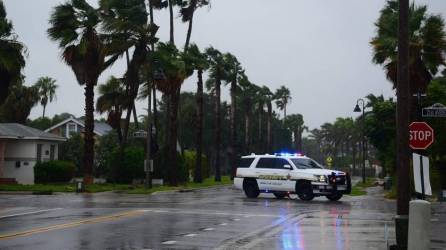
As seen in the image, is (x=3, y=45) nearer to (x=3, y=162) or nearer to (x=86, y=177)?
(x=86, y=177)

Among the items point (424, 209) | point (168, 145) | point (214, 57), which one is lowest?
point (424, 209)

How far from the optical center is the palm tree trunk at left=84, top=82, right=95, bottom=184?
39.2m

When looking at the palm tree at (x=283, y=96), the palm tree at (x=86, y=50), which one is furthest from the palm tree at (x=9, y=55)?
the palm tree at (x=283, y=96)

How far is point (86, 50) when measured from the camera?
127 feet

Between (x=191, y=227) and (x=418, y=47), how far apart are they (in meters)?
17.7

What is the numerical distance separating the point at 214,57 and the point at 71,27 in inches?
945

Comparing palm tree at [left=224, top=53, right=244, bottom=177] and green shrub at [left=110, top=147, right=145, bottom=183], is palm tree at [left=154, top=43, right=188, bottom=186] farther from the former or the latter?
palm tree at [left=224, top=53, right=244, bottom=177]

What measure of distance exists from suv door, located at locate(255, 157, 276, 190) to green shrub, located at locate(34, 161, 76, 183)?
19.4 m

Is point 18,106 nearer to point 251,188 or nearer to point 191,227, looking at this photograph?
point 251,188

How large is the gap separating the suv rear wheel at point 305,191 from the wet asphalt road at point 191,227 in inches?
169

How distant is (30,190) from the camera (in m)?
36.4

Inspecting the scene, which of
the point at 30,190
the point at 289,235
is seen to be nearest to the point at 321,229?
the point at 289,235

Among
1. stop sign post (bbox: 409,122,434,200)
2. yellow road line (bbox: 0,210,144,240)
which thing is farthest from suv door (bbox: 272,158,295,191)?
stop sign post (bbox: 409,122,434,200)

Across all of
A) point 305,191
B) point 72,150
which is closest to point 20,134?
point 72,150
